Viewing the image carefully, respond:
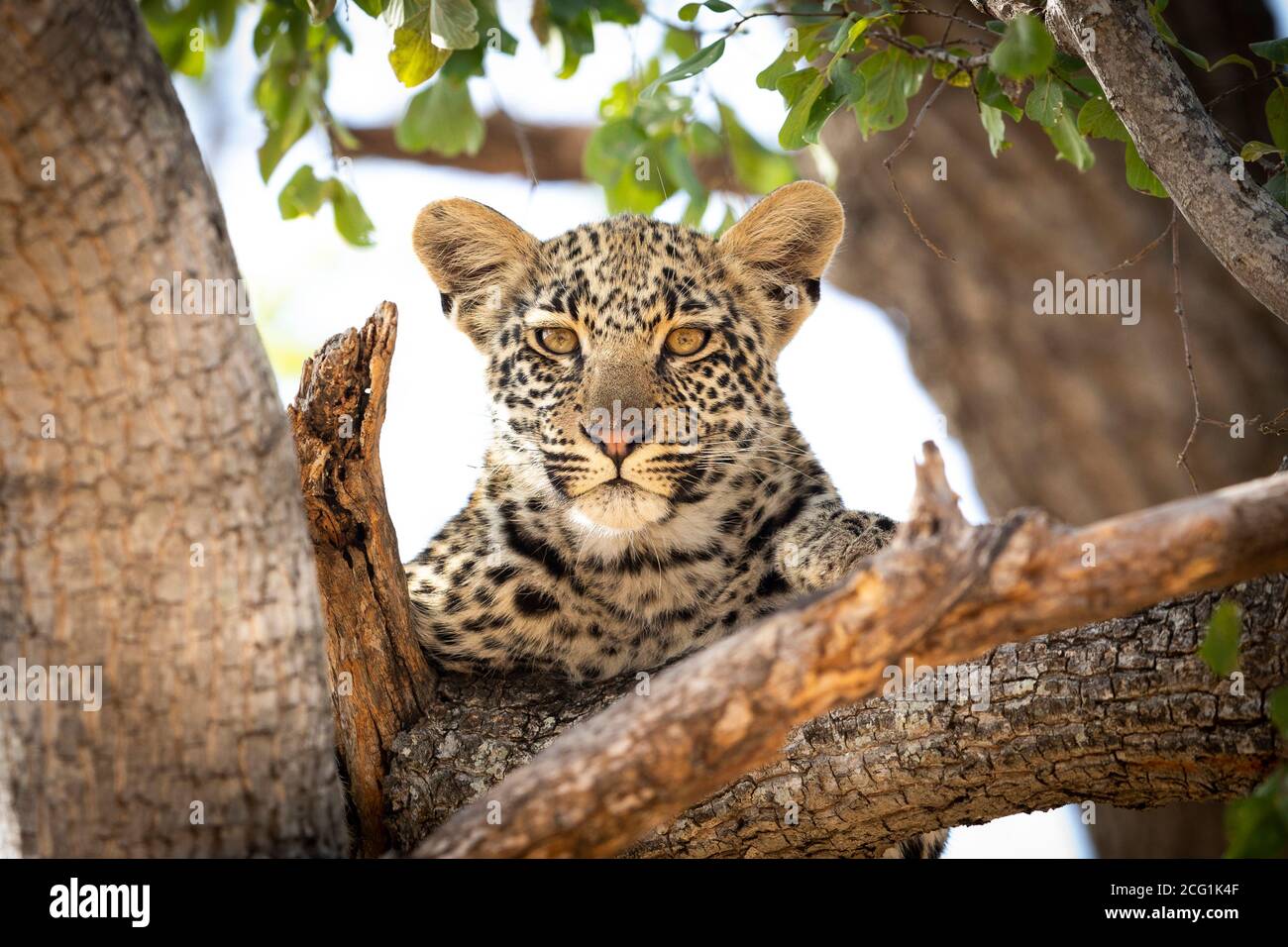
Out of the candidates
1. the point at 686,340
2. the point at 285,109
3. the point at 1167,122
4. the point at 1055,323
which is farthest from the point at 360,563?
the point at 1055,323

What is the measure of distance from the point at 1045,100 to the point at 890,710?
2357mm

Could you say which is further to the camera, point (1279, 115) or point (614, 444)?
point (614, 444)

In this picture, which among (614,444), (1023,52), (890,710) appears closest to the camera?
(1023,52)

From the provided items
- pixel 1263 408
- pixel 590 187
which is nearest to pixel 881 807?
pixel 1263 408

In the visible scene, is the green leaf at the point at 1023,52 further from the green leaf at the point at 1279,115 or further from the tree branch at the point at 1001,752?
the tree branch at the point at 1001,752

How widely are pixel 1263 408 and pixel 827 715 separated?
6.48 meters

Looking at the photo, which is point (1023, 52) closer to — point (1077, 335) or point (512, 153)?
point (1077, 335)

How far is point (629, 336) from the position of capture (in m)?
6.75

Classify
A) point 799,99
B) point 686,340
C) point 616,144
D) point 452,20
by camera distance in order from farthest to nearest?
point 616,144, point 686,340, point 799,99, point 452,20

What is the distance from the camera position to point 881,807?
491 centimetres

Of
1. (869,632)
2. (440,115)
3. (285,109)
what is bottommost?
(869,632)

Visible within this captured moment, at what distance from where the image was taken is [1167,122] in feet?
15.3

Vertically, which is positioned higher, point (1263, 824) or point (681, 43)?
point (681, 43)

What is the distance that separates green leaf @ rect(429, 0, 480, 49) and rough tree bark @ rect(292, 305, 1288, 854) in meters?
1.17
